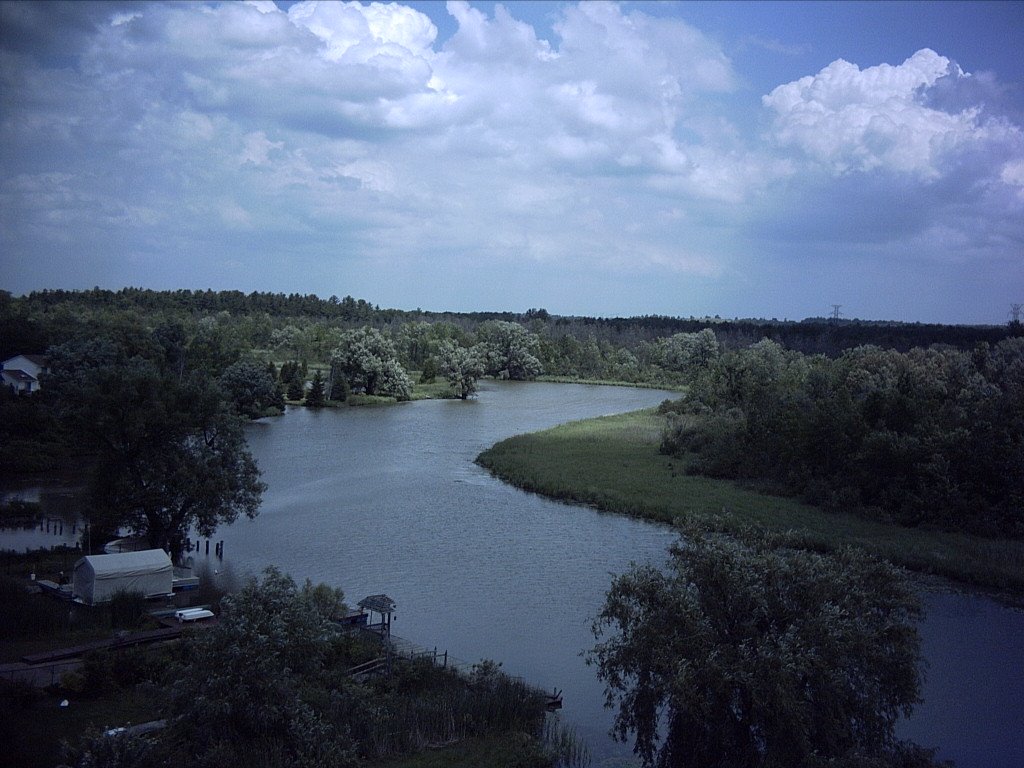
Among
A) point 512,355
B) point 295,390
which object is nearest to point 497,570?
point 295,390

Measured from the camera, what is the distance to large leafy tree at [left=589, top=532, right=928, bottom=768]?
1272 centimetres

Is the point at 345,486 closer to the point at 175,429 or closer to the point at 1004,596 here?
the point at 175,429

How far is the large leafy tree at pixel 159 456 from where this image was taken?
24812 mm

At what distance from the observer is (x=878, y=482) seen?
35531 mm

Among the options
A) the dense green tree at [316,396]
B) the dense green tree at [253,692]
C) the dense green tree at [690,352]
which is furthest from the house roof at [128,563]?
the dense green tree at [690,352]

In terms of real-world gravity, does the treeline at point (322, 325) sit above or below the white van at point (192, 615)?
above

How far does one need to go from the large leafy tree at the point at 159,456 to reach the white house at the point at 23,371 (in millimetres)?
34098

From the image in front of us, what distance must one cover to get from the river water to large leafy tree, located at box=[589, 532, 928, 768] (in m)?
2.68

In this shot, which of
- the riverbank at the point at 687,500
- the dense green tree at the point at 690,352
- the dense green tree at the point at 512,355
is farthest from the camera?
the dense green tree at the point at 690,352

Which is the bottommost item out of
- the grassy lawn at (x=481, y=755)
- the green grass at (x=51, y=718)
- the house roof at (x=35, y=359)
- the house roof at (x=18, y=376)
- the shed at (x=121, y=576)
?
the grassy lawn at (x=481, y=755)

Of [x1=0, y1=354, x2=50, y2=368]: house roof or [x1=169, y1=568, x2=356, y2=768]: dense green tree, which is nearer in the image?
[x1=169, y1=568, x2=356, y2=768]: dense green tree

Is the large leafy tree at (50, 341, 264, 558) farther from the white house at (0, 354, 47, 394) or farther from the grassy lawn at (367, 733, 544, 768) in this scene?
the white house at (0, 354, 47, 394)

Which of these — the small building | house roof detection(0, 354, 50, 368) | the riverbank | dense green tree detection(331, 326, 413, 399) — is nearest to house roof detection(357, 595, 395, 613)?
the small building

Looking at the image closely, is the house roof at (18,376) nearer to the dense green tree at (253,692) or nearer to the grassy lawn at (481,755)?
the grassy lawn at (481,755)
